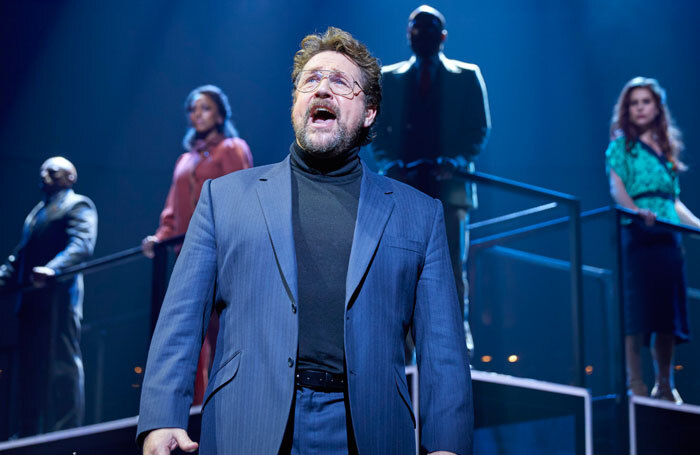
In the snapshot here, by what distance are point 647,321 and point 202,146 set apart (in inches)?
96.7

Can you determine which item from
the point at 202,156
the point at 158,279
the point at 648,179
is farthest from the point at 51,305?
the point at 648,179

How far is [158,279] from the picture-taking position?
3.57 metres

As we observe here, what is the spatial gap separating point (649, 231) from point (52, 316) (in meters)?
3.08

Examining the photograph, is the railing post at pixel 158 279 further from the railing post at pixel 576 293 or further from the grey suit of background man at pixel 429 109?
the railing post at pixel 576 293

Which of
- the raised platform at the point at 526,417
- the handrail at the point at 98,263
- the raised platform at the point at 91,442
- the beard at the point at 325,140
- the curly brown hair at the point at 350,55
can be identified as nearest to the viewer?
the beard at the point at 325,140

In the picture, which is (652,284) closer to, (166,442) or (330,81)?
(330,81)

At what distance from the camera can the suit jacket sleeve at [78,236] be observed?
4.00m

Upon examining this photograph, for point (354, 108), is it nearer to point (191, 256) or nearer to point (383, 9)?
point (191, 256)

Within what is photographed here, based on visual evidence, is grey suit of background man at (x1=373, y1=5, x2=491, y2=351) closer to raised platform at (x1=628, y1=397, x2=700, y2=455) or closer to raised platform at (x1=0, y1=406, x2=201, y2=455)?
raised platform at (x1=628, y1=397, x2=700, y2=455)

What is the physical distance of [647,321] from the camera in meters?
3.66

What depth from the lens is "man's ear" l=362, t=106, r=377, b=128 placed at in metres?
1.87

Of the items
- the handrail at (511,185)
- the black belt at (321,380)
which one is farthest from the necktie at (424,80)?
the black belt at (321,380)

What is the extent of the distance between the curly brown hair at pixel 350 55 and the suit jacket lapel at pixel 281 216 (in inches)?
9.7

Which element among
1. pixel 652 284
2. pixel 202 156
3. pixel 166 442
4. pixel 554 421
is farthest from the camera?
pixel 202 156
